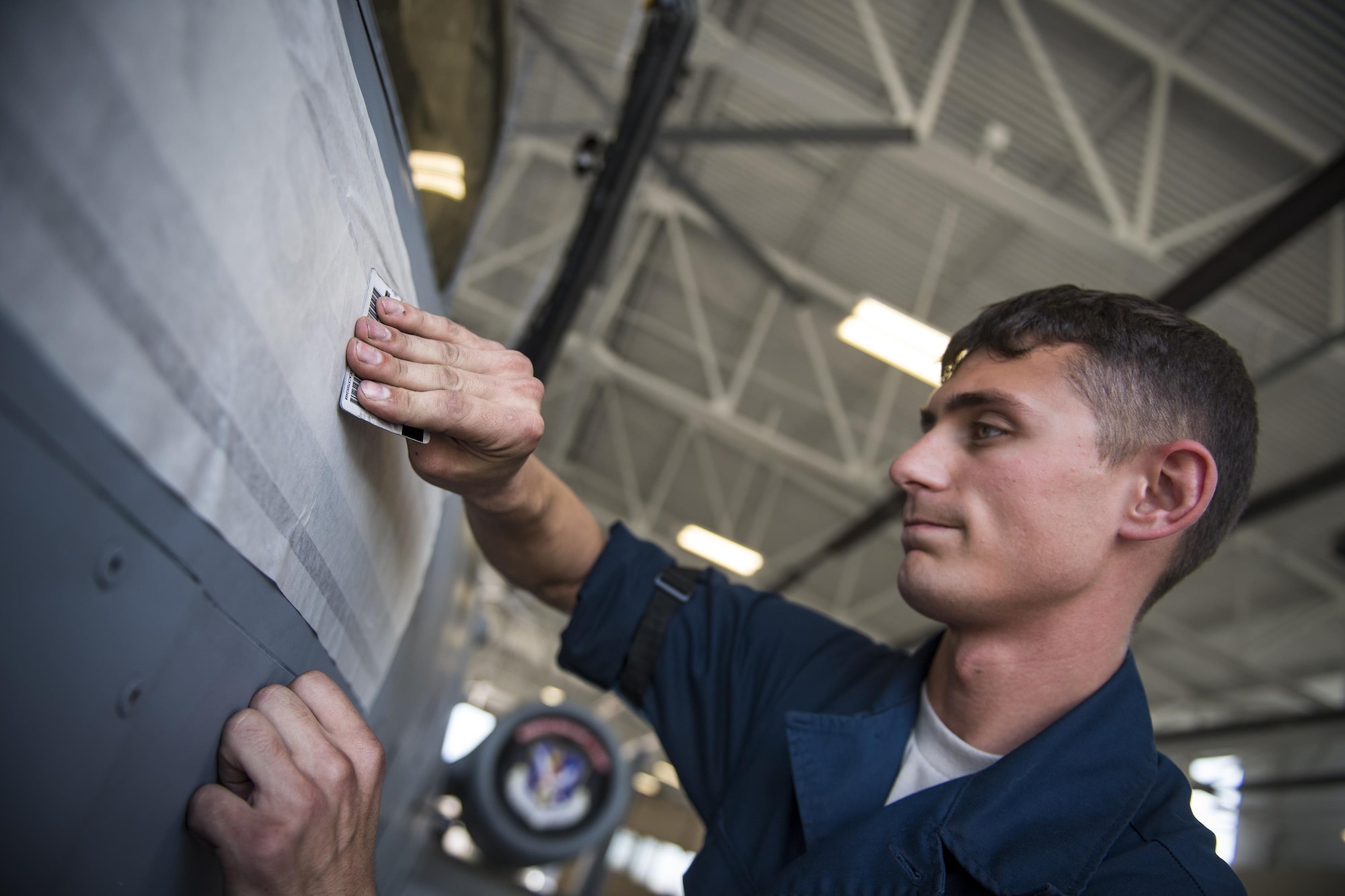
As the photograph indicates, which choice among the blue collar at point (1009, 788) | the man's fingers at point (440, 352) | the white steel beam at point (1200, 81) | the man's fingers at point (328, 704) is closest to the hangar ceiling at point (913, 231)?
the white steel beam at point (1200, 81)

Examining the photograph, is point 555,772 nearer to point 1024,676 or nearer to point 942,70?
point 1024,676

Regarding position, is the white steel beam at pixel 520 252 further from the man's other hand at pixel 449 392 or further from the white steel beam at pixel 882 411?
the man's other hand at pixel 449 392

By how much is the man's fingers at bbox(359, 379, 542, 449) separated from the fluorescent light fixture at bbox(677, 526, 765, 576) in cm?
1037

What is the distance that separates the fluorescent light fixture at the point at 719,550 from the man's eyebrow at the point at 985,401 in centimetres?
990

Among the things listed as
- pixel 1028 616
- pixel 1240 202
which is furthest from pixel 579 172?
pixel 1240 202

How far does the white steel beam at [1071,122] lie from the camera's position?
5.88 meters

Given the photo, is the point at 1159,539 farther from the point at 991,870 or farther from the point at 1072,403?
the point at 991,870

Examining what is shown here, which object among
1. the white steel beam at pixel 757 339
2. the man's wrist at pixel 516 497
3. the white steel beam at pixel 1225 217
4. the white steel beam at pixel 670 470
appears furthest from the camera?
the white steel beam at pixel 670 470

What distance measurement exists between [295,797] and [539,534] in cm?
89

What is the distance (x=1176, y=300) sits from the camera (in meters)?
6.14

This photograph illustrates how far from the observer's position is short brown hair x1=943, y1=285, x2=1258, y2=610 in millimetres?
1553

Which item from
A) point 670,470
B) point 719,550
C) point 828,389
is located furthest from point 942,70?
point 670,470

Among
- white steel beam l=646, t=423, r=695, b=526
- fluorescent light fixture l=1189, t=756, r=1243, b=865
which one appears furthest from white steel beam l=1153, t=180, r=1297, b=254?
fluorescent light fixture l=1189, t=756, r=1243, b=865

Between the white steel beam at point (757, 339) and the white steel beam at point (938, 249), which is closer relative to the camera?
the white steel beam at point (938, 249)
